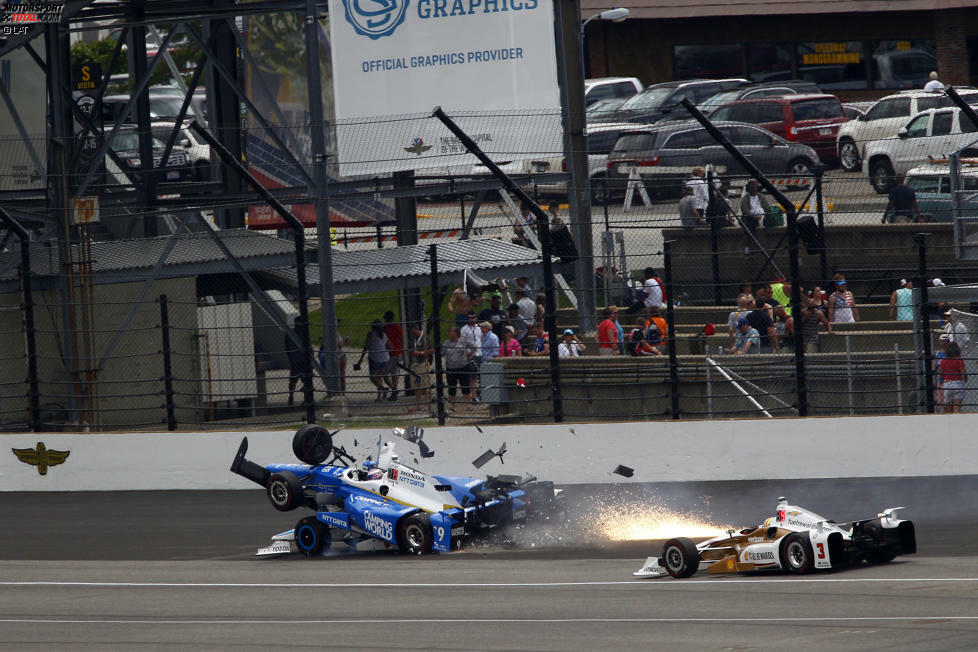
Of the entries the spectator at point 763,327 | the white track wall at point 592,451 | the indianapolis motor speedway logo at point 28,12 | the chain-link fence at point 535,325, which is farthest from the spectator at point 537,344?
the indianapolis motor speedway logo at point 28,12

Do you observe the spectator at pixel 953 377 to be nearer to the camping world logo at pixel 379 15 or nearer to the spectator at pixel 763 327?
the spectator at pixel 763 327

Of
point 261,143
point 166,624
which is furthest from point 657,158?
point 166,624

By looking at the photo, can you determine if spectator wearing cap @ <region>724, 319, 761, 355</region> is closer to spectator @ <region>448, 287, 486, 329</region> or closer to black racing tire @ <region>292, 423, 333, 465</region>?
spectator @ <region>448, 287, 486, 329</region>

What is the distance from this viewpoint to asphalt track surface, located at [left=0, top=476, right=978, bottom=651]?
29.1ft

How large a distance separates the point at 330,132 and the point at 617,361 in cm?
606

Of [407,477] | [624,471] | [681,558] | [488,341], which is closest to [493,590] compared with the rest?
[681,558]

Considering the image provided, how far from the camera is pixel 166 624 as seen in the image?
9945 millimetres

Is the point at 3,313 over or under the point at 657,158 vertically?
under

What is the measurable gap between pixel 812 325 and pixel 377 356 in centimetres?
520

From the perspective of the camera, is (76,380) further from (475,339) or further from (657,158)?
(657,158)

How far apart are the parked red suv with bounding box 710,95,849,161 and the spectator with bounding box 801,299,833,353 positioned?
49.7 ft

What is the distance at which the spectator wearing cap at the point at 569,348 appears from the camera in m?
17.2

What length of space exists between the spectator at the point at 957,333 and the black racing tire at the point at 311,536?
689 cm

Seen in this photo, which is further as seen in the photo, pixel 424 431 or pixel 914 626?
pixel 424 431
